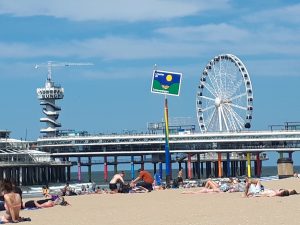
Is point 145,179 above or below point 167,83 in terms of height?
below

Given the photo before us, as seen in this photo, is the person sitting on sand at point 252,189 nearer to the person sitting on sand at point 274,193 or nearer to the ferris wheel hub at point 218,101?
the person sitting on sand at point 274,193

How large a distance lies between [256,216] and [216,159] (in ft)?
331

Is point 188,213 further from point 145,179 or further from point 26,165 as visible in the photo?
point 26,165

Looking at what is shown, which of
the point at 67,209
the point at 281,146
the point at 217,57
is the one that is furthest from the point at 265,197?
the point at 281,146

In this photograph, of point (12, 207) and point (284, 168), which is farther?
point (284, 168)

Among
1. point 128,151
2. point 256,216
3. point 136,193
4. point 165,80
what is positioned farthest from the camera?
point 128,151

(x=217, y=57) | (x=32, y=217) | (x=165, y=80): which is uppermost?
(x=217, y=57)

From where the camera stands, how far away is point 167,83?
42.9m

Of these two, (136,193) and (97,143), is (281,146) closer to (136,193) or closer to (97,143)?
(97,143)

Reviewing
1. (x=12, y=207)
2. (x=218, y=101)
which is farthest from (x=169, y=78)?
(x=218, y=101)

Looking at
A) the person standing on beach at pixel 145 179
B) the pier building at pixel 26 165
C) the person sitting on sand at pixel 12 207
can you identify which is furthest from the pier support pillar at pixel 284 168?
the pier building at pixel 26 165

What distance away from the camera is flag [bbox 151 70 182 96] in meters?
42.9

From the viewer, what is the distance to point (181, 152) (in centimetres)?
10856

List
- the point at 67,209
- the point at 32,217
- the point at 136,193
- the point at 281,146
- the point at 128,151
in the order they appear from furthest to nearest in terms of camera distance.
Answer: the point at 128,151 < the point at 281,146 < the point at 136,193 < the point at 67,209 < the point at 32,217
